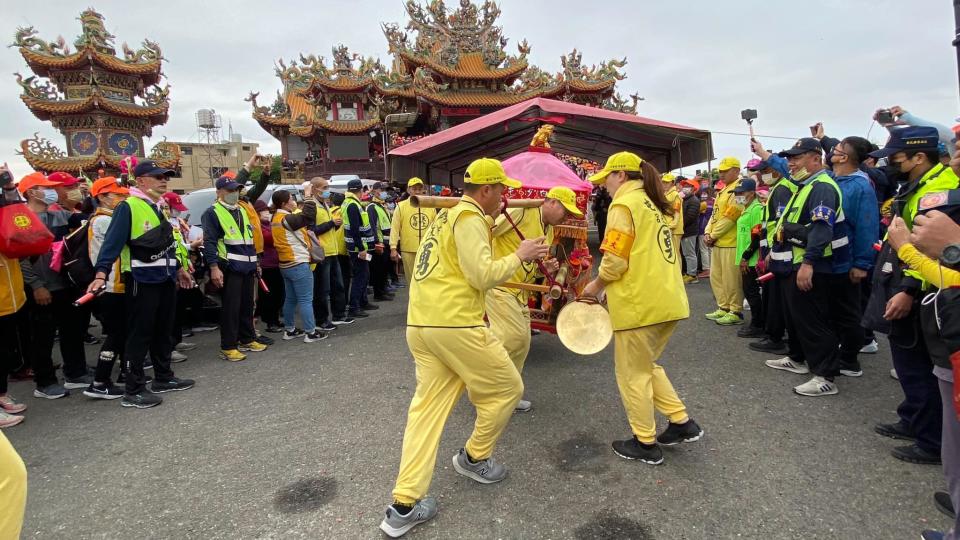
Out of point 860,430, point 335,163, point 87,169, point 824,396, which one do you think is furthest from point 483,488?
point 87,169

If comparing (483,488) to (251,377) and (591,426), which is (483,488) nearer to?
(591,426)

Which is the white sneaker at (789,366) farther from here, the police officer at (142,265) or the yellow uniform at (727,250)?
the police officer at (142,265)

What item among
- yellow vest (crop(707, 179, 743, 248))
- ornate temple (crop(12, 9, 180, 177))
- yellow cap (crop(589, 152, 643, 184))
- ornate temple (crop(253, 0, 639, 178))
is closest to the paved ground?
yellow cap (crop(589, 152, 643, 184))

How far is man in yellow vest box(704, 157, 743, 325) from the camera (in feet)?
20.0

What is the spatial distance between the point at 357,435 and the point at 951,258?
3323 millimetres

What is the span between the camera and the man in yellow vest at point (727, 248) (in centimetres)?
609

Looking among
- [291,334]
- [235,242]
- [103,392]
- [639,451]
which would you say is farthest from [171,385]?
[639,451]

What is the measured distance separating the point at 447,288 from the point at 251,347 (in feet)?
14.1

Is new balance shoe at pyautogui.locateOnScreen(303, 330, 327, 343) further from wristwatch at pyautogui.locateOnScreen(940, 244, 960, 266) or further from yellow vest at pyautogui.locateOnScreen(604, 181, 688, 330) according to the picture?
wristwatch at pyautogui.locateOnScreen(940, 244, 960, 266)

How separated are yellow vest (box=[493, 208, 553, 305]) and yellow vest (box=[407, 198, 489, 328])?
1.24 metres

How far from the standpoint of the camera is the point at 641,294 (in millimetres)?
2807

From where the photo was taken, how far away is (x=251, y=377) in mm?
4832

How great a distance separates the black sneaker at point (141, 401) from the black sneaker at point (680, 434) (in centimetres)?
414

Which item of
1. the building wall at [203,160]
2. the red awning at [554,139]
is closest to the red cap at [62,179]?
the red awning at [554,139]
